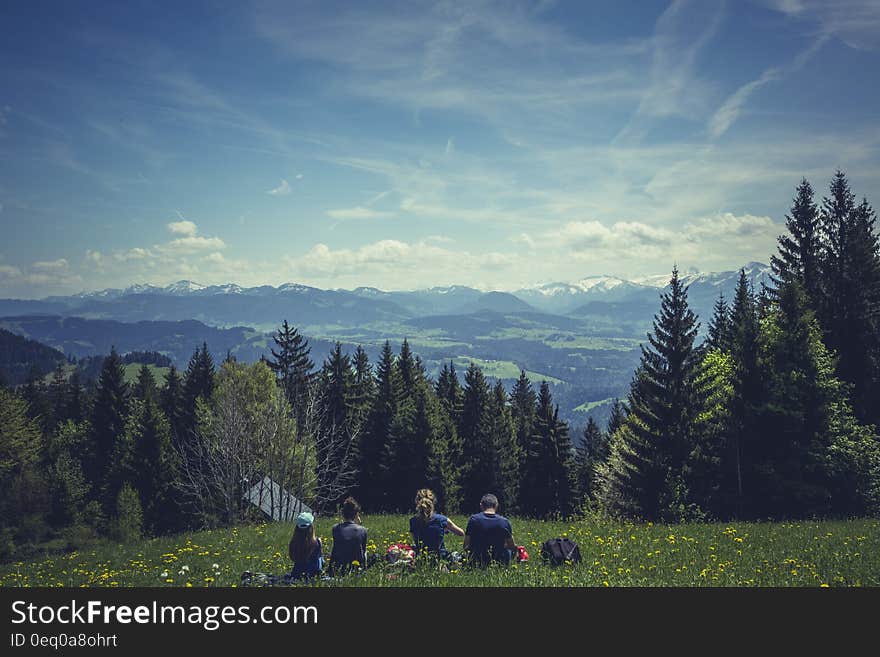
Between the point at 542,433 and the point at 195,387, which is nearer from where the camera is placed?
the point at 542,433

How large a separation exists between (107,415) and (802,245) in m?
62.9

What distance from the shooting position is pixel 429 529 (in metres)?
10.0

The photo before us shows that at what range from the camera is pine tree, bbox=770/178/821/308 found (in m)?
33.1

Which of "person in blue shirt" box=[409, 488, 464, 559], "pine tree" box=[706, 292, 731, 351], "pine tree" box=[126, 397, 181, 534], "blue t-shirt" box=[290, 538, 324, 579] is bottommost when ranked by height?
"pine tree" box=[126, 397, 181, 534]

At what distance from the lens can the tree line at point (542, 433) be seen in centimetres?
2602

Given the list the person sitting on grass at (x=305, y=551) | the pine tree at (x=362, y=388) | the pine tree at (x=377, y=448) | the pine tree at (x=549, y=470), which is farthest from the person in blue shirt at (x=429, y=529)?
the pine tree at (x=362, y=388)

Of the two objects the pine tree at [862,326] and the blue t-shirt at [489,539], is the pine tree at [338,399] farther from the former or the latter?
the blue t-shirt at [489,539]

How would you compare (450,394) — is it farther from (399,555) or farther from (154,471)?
(399,555)

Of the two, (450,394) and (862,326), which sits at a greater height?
(862,326)

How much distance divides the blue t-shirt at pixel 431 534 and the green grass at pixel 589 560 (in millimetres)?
866

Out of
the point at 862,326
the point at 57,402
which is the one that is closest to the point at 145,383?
the point at 57,402

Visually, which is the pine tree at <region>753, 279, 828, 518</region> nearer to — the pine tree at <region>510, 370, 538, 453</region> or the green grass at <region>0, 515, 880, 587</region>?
the green grass at <region>0, 515, 880, 587</region>

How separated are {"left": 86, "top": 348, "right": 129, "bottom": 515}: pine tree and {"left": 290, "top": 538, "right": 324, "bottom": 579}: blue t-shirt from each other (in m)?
52.4

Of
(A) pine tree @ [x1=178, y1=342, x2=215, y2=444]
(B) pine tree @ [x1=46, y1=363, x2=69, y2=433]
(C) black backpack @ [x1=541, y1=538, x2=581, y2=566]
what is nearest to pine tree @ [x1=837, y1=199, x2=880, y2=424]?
(C) black backpack @ [x1=541, y1=538, x2=581, y2=566]
